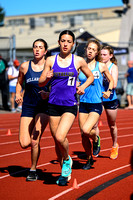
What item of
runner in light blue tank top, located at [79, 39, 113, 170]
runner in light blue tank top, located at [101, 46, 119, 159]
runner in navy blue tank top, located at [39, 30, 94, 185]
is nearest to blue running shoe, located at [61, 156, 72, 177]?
runner in navy blue tank top, located at [39, 30, 94, 185]

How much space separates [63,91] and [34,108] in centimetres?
73

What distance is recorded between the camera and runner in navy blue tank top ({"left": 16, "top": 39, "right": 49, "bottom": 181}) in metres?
6.12

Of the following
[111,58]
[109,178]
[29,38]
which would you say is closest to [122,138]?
[111,58]

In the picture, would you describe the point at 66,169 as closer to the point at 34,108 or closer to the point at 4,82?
the point at 34,108

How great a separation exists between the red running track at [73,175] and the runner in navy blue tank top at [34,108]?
40 cm

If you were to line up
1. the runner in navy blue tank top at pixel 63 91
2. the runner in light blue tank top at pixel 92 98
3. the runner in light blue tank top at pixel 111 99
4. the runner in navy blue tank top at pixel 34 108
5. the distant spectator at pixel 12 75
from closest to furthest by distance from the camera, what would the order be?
the runner in navy blue tank top at pixel 63 91
the runner in navy blue tank top at pixel 34 108
the runner in light blue tank top at pixel 92 98
the runner in light blue tank top at pixel 111 99
the distant spectator at pixel 12 75

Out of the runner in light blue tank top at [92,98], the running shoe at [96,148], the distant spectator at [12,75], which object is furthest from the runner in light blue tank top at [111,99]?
the distant spectator at [12,75]

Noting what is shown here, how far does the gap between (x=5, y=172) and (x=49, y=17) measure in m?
76.9

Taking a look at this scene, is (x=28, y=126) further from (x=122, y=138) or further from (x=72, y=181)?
(x=122, y=138)

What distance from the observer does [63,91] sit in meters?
5.75

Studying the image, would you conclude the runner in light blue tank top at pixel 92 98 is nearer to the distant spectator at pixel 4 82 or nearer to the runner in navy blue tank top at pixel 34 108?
the runner in navy blue tank top at pixel 34 108

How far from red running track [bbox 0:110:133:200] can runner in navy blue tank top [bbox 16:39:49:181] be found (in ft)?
1.30

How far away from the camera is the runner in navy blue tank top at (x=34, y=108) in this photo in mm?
6121

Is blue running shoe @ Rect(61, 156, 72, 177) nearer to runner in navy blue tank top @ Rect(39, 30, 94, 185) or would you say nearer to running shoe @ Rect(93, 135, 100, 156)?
runner in navy blue tank top @ Rect(39, 30, 94, 185)
